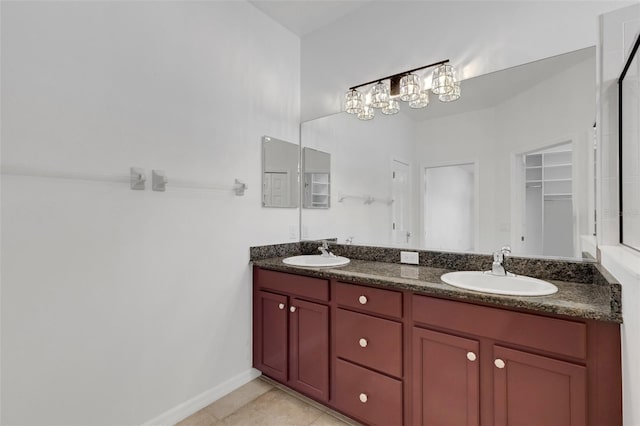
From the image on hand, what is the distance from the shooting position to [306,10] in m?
2.29

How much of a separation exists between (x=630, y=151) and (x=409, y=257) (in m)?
1.18

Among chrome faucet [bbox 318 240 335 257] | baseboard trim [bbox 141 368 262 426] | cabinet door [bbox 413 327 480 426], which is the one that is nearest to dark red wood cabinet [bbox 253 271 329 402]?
baseboard trim [bbox 141 368 262 426]

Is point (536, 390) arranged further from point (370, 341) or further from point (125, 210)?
point (125, 210)

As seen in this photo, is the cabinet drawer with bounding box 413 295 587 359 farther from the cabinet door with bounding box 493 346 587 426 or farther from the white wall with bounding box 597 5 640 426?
the white wall with bounding box 597 5 640 426

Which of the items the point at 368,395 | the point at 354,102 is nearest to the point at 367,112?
the point at 354,102

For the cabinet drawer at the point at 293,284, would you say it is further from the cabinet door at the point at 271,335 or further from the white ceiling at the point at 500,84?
the white ceiling at the point at 500,84

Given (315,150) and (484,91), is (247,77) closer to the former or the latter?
(315,150)

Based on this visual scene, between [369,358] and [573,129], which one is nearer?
[573,129]

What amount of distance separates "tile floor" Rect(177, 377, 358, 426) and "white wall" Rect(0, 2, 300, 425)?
12 cm

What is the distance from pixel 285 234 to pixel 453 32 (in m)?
1.83

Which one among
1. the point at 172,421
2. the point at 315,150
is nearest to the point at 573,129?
the point at 315,150

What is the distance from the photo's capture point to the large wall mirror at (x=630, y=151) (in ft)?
3.61

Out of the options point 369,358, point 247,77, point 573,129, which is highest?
point 247,77

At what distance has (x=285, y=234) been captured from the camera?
2.49 meters
